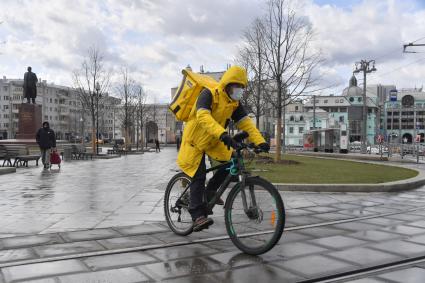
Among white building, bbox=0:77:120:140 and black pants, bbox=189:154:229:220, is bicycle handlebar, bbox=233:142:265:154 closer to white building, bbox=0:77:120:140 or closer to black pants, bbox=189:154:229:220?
black pants, bbox=189:154:229:220

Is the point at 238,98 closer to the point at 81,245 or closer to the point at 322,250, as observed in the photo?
the point at 322,250

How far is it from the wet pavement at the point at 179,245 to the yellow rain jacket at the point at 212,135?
3.26ft

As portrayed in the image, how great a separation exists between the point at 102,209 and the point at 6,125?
14024 centimetres

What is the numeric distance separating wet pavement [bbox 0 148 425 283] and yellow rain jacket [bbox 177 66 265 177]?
0.99 meters

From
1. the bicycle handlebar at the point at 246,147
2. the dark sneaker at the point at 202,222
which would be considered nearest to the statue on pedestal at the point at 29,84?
the dark sneaker at the point at 202,222

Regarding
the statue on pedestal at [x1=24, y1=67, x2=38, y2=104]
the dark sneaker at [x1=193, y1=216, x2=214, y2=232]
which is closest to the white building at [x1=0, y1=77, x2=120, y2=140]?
the statue on pedestal at [x1=24, y1=67, x2=38, y2=104]

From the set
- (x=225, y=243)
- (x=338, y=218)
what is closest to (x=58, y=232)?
(x=225, y=243)

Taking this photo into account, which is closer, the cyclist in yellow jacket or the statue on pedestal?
the cyclist in yellow jacket

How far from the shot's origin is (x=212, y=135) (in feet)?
16.0

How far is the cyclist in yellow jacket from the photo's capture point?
4.94 metres

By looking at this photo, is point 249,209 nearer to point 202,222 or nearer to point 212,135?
point 202,222

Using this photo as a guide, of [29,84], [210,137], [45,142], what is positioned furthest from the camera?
[29,84]

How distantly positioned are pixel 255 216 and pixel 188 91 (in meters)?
→ 1.61

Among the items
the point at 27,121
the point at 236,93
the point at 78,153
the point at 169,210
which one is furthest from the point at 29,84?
the point at 236,93
